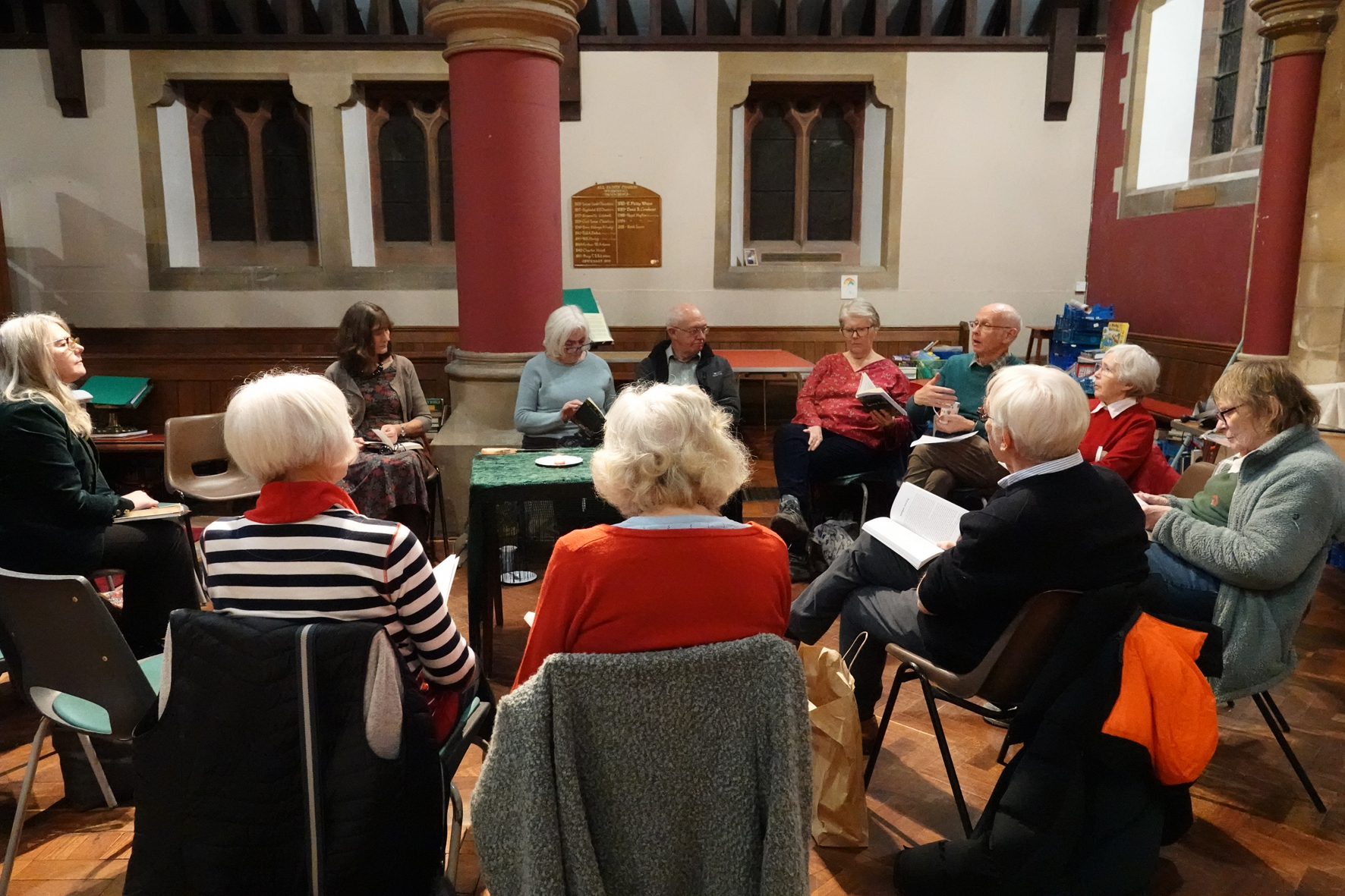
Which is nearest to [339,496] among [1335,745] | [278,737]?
[278,737]

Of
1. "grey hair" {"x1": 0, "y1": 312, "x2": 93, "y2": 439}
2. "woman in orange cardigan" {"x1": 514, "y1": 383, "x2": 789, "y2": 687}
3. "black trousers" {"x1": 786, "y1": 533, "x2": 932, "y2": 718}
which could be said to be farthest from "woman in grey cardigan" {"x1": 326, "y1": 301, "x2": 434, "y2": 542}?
"woman in orange cardigan" {"x1": 514, "y1": 383, "x2": 789, "y2": 687}

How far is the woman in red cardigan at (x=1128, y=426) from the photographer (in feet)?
11.5

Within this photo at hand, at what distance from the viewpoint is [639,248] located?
799 centimetres

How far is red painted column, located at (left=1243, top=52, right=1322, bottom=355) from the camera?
5.12m

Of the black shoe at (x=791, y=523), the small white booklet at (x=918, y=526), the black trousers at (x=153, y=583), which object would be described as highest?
the small white booklet at (x=918, y=526)

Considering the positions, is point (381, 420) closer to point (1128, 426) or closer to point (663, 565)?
point (1128, 426)

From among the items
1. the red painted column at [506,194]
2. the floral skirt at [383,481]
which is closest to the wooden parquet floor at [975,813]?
the floral skirt at [383,481]

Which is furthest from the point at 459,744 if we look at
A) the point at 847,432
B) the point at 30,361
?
the point at 847,432

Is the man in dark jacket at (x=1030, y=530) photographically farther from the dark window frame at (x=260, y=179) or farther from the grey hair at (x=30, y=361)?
the dark window frame at (x=260, y=179)

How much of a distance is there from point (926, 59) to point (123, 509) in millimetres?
6970

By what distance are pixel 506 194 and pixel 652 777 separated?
3.84 metres

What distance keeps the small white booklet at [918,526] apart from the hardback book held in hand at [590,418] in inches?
60.6

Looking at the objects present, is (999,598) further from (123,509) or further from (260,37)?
(260,37)

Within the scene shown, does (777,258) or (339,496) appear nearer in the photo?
(339,496)
